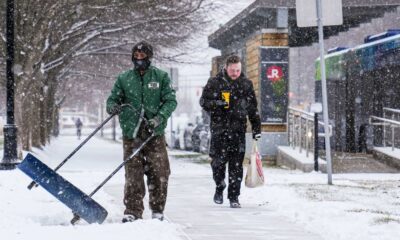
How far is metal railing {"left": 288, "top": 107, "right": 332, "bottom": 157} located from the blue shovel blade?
9.87m

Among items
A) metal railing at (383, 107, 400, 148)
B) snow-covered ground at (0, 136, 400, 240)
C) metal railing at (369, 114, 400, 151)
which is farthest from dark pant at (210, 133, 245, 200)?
metal railing at (383, 107, 400, 148)

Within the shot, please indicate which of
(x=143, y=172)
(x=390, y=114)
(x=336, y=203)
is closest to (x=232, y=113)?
(x=336, y=203)

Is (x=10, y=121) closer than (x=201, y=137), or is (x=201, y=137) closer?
(x=10, y=121)

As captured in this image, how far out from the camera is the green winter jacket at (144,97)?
781 centimetres

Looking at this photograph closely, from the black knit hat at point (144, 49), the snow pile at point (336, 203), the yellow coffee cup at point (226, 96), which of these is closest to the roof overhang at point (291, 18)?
the snow pile at point (336, 203)

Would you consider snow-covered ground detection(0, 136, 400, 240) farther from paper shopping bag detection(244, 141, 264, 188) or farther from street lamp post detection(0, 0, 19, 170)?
street lamp post detection(0, 0, 19, 170)

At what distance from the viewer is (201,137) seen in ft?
94.2

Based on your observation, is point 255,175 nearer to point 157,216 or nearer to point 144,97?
point 157,216

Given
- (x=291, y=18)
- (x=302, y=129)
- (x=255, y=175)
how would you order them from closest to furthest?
(x=255, y=175) → (x=302, y=129) → (x=291, y=18)

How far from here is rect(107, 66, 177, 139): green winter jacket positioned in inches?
307

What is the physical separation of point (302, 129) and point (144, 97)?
453 inches

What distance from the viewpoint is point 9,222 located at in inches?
291

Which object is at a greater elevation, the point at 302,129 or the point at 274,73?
the point at 274,73

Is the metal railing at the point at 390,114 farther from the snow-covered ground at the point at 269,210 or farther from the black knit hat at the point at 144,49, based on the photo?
the black knit hat at the point at 144,49
